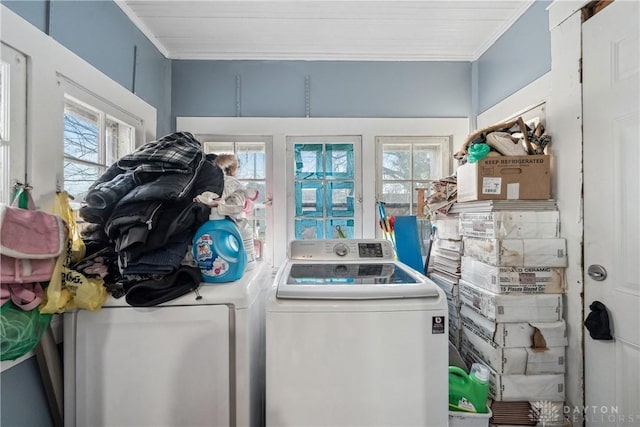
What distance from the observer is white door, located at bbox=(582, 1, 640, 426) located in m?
1.19

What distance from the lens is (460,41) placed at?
210 centimetres

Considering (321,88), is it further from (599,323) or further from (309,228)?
(599,323)

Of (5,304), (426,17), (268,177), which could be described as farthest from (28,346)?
(426,17)

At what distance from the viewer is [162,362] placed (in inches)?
44.1

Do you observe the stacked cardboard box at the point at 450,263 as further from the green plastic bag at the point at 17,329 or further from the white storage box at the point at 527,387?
the green plastic bag at the point at 17,329

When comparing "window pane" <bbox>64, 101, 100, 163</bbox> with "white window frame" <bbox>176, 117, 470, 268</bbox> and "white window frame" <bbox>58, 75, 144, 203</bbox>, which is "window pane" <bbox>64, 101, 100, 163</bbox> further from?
"white window frame" <bbox>176, 117, 470, 268</bbox>

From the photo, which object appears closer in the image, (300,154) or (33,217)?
(33,217)

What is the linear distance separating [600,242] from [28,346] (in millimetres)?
2379

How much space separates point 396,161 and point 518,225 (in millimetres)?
1113

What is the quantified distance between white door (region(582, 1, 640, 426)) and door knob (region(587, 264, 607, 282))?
1cm

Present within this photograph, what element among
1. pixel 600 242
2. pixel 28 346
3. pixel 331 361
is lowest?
pixel 331 361

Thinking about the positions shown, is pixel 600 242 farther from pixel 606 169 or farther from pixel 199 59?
pixel 199 59

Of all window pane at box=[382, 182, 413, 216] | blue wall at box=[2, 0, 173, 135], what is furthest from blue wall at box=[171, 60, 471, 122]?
window pane at box=[382, 182, 413, 216]

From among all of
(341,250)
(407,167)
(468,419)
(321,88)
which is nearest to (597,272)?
(468,419)
